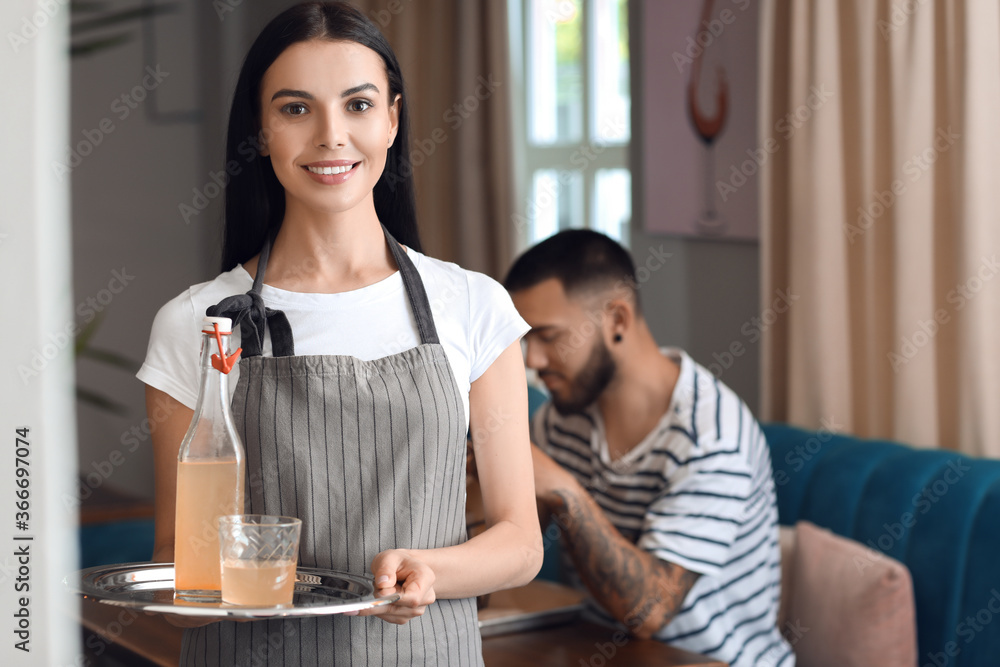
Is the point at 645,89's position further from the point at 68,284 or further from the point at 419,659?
the point at 68,284

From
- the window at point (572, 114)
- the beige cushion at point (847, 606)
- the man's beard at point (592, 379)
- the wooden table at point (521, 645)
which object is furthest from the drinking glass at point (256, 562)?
the window at point (572, 114)

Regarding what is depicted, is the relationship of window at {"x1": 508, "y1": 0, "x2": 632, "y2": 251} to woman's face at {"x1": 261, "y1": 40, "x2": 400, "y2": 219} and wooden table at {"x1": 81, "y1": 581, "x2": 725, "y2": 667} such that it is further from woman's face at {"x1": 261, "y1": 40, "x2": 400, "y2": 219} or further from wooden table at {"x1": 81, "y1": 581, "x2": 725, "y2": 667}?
woman's face at {"x1": 261, "y1": 40, "x2": 400, "y2": 219}

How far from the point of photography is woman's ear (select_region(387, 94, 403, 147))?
1094mm

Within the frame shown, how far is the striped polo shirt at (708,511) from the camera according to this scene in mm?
1856

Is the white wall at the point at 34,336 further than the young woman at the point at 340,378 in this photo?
No

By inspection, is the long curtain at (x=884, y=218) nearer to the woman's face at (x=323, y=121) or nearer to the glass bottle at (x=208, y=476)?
the woman's face at (x=323, y=121)

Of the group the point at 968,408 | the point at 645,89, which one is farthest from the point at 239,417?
the point at 645,89

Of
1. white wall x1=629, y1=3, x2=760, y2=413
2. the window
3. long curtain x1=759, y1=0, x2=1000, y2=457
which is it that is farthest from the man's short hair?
the window

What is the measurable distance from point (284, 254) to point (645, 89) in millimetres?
2536

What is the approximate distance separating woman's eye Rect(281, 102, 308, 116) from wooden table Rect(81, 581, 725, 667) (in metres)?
0.89

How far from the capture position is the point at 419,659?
1040mm

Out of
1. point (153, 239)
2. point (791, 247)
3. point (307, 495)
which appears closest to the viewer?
point (307, 495)

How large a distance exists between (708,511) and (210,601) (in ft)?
3.82

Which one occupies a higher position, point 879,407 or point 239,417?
point 239,417
